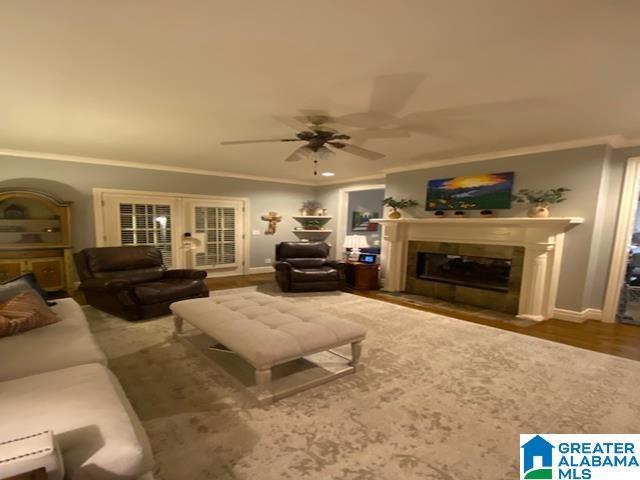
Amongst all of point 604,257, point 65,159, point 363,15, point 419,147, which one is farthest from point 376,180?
point 65,159

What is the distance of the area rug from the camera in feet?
5.17

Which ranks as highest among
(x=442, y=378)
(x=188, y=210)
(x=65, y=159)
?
(x=65, y=159)

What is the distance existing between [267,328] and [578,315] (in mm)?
4085

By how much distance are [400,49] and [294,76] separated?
79 centimetres

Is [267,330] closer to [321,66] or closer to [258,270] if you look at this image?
[321,66]

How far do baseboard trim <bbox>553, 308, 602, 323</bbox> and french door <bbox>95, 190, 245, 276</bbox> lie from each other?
5.91 m

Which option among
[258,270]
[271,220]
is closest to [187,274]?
[258,270]

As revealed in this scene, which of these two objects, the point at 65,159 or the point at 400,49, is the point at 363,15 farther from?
the point at 65,159

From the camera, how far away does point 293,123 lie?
326 centimetres

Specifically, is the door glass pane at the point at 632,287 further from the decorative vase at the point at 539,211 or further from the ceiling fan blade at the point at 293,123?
the ceiling fan blade at the point at 293,123

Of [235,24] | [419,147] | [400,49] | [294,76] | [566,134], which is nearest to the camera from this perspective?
[235,24]

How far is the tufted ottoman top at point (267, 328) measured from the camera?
2.08 meters

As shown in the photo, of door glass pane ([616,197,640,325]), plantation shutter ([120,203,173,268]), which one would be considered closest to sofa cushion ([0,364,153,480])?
plantation shutter ([120,203,173,268])

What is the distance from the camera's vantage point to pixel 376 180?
21.9 ft
